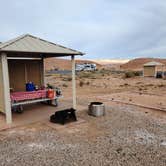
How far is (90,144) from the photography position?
383 cm

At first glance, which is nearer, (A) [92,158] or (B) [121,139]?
(A) [92,158]

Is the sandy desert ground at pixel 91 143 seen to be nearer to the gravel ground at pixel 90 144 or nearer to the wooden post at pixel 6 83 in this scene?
the gravel ground at pixel 90 144

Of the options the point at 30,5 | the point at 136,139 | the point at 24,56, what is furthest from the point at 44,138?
the point at 30,5

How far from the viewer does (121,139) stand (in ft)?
13.4

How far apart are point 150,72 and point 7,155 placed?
927 inches

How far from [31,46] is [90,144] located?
3.30 metres

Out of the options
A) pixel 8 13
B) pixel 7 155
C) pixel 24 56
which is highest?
pixel 8 13

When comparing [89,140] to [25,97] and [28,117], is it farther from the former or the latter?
[25,97]

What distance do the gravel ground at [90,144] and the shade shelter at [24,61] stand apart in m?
1.37

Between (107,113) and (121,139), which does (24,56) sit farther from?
(121,139)

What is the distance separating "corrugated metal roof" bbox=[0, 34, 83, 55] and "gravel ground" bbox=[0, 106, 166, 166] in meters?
2.11

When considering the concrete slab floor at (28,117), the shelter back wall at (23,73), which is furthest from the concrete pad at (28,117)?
the shelter back wall at (23,73)

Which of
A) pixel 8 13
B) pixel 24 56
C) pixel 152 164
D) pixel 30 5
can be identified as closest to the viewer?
pixel 152 164

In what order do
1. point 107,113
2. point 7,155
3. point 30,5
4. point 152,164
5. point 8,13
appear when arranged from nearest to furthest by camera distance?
point 152,164
point 7,155
point 107,113
point 30,5
point 8,13
